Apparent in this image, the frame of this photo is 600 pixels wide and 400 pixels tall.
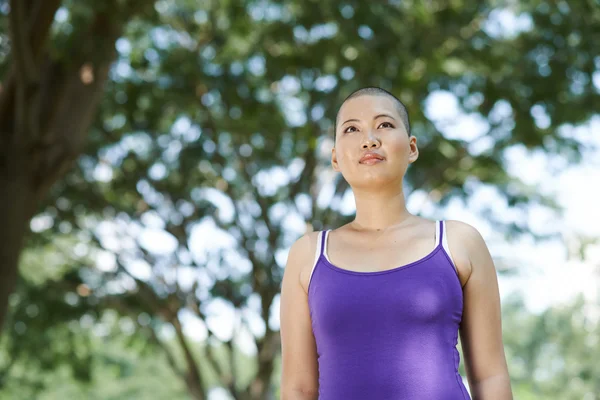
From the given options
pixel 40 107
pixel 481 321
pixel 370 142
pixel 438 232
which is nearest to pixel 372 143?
pixel 370 142

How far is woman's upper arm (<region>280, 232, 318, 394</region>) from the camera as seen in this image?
6.70 ft

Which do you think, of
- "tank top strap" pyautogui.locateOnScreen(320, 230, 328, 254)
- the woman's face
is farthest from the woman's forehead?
"tank top strap" pyautogui.locateOnScreen(320, 230, 328, 254)

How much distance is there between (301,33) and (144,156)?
336 cm

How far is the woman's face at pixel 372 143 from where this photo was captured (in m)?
2.11

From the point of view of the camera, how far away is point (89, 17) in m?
7.02

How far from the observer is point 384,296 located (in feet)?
6.23

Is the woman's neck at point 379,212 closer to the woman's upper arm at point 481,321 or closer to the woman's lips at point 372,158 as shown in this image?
the woman's lips at point 372,158

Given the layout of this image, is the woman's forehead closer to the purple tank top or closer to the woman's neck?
the woman's neck

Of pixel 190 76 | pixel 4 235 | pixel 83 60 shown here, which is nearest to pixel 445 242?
pixel 4 235

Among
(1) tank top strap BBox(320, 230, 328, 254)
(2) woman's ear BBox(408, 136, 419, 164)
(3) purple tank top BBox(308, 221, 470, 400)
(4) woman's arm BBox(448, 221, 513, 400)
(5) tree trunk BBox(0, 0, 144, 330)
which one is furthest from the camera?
(5) tree trunk BBox(0, 0, 144, 330)

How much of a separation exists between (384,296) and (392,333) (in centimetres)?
9

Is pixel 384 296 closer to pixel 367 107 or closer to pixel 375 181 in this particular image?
pixel 375 181

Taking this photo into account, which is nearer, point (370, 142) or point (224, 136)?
point (370, 142)

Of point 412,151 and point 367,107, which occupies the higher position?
point 367,107
